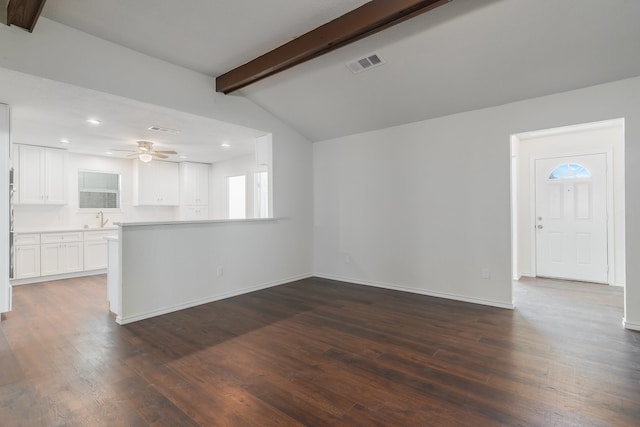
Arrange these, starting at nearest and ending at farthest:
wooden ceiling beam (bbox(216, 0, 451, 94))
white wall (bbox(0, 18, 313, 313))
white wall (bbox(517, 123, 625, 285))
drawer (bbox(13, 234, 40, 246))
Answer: wooden ceiling beam (bbox(216, 0, 451, 94)) < white wall (bbox(0, 18, 313, 313)) < white wall (bbox(517, 123, 625, 285)) < drawer (bbox(13, 234, 40, 246))

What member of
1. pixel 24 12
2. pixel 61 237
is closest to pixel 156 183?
pixel 61 237

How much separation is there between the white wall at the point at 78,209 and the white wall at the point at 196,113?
3.85 m

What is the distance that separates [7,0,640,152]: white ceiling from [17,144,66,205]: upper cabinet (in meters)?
1.33

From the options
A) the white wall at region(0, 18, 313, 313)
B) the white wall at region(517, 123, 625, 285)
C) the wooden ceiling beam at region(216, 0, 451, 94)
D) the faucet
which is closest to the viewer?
the wooden ceiling beam at region(216, 0, 451, 94)

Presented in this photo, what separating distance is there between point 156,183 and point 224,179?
1.54 metres

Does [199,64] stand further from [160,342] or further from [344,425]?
[344,425]

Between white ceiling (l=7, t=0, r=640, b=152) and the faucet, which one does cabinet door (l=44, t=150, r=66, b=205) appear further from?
white ceiling (l=7, t=0, r=640, b=152)

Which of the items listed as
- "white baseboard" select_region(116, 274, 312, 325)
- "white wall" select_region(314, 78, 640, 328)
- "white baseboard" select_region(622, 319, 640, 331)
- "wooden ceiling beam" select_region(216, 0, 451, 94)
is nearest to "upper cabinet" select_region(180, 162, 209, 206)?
"white wall" select_region(314, 78, 640, 328)

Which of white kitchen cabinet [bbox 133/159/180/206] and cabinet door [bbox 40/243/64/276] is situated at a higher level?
white kitchen cabinet [bbox 133/159/180/206]

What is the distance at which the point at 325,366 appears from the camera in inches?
98.4

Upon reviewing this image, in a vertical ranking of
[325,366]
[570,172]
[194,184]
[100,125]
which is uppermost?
[100,125]

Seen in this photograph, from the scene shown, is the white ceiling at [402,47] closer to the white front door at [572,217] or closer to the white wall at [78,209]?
the white wall at [78,209]

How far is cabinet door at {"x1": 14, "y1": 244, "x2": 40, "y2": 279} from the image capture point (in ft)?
17.1

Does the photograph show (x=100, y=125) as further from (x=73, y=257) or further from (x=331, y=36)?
(x=331, y=36)
